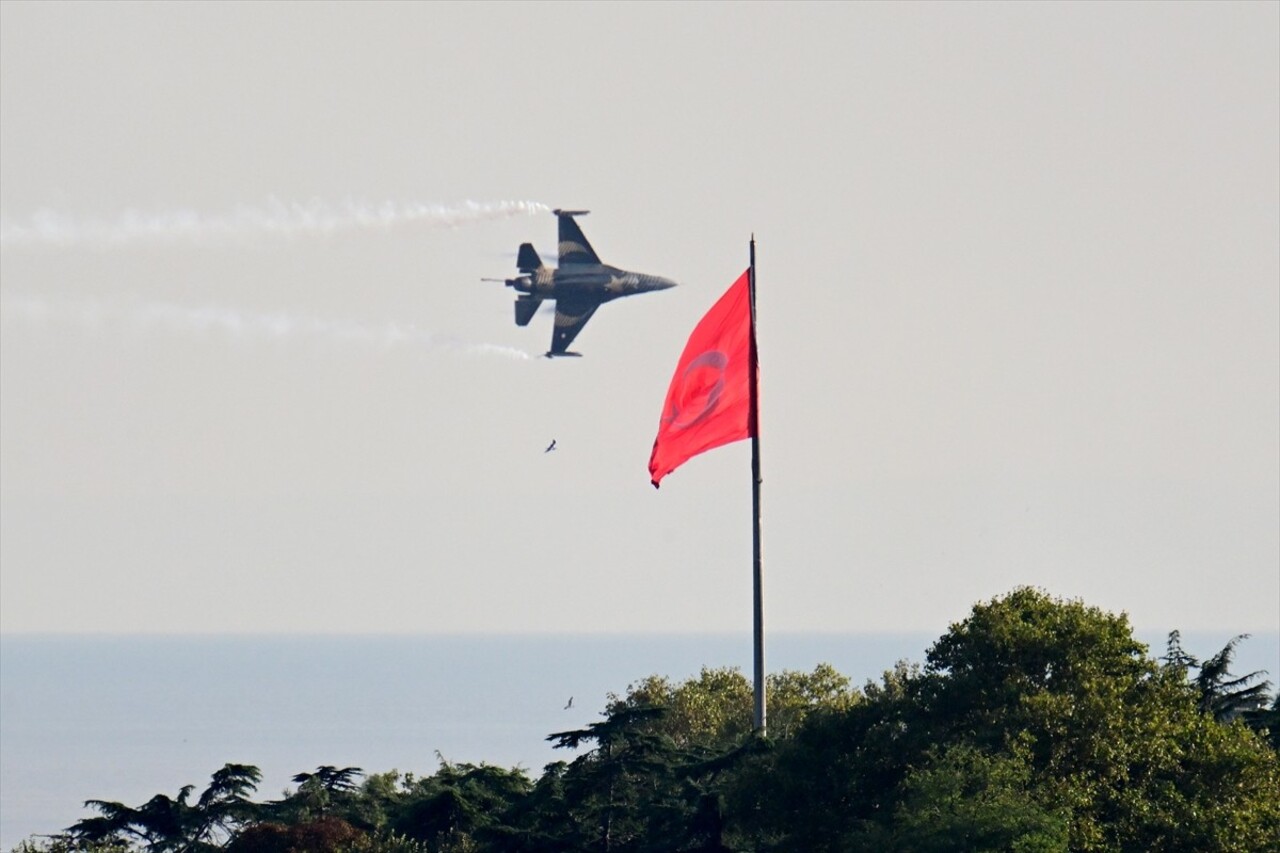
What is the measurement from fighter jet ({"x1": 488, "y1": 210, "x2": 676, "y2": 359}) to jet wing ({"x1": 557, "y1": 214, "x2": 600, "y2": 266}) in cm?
14

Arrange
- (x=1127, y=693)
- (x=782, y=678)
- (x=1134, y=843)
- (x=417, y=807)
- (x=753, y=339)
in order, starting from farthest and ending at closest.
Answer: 1. (x=782, y=678)
2. (x=417, y=807)
3. (x=753, y=339)
4. (x=1127, y=693)
5. (x=1134, y=843)

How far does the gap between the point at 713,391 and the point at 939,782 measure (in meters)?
16.2

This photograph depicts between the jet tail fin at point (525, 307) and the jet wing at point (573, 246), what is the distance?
185 inches

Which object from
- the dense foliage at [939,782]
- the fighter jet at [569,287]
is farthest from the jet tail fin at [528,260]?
the dense foliage at [939,782]

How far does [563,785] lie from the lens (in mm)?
65562

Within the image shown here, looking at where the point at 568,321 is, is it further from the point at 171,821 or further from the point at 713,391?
the point at 713,391

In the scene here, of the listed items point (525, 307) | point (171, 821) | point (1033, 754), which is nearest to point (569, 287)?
point (525, 307)

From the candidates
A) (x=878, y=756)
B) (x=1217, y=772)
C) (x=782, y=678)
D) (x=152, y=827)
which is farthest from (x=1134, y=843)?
(x=782, y=678)

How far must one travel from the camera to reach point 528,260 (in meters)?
143

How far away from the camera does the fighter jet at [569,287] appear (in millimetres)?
141250

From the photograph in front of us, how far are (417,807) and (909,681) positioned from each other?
63.3 feet

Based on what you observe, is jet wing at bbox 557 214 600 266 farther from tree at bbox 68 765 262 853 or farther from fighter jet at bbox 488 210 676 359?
tree at bbox 68 765 262 853

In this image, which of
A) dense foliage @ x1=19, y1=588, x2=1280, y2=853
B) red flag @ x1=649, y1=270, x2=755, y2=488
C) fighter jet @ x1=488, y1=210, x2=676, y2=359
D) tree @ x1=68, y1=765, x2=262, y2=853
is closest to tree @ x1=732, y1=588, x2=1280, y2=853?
dense foliage @ x1=19, y1=588, x2=1280, y2=853

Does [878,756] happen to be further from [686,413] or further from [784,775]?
[686,413]
